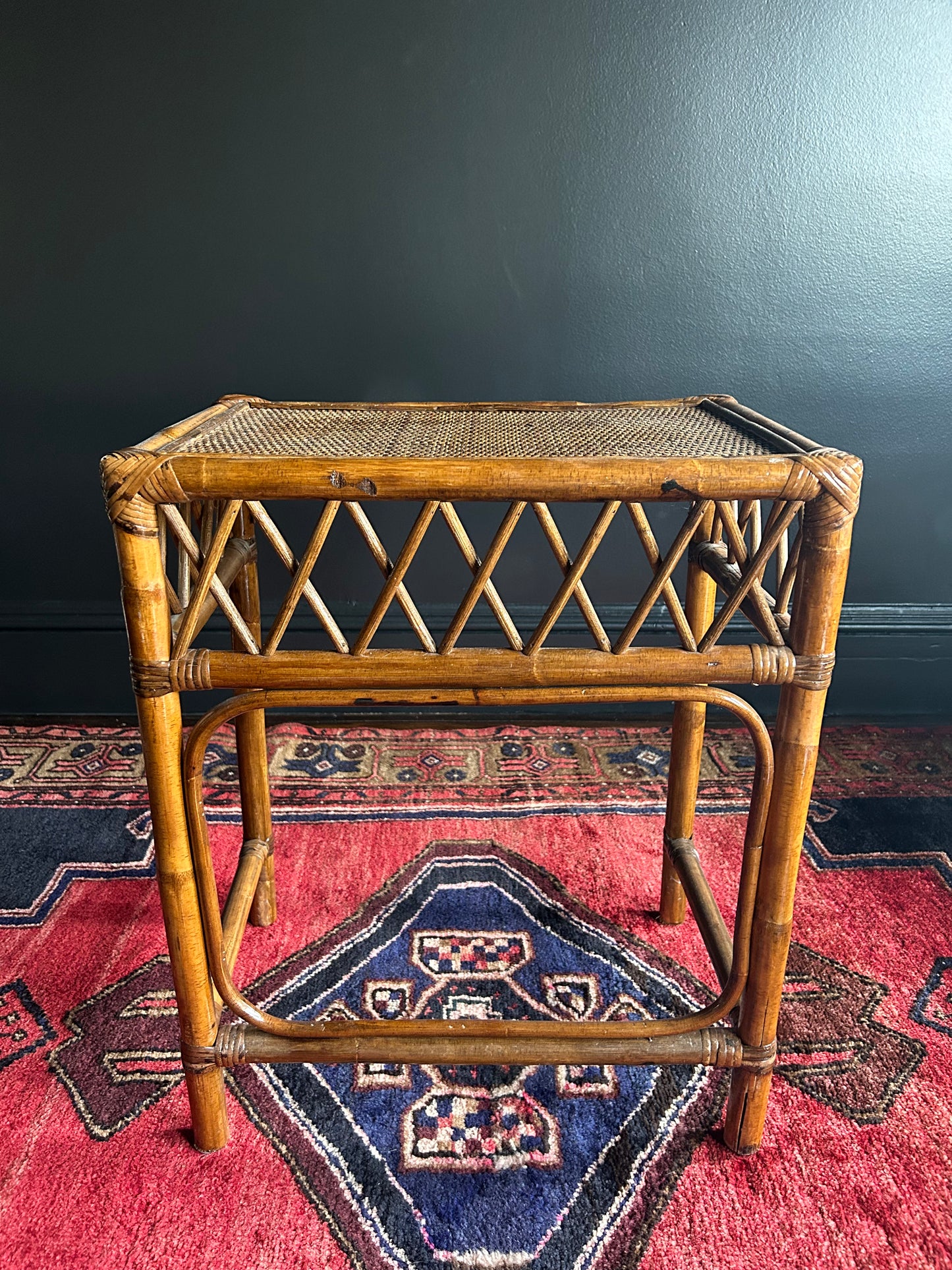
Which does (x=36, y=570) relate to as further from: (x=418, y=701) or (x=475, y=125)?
(x=418, y=701)

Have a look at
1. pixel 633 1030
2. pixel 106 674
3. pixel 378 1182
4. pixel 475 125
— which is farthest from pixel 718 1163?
pixel 475 125

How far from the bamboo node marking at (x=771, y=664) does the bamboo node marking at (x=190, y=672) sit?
575 mm

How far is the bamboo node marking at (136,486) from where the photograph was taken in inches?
34.2

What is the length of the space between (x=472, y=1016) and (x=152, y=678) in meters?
0.73

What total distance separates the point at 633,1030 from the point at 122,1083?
2.26 feet

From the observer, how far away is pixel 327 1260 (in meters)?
0.98

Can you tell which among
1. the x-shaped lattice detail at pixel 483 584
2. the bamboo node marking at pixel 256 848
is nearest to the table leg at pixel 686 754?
the x-shaped lattice detail at pixel 483 584

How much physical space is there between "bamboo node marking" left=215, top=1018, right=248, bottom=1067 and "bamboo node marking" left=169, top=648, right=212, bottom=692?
1.49ft

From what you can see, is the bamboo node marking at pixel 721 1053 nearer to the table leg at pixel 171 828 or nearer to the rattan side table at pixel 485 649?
the rattan side table at pixel 485 649

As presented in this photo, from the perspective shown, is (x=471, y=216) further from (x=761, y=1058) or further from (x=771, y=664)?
(x=761, y=1058)

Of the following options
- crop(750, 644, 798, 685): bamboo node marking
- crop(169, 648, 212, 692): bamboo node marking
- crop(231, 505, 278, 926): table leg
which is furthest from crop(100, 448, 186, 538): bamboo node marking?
crop(750, 644, 798, 685): bamboo node marking

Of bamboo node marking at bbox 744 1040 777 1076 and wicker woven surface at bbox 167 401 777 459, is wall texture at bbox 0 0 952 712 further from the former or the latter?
bamboo node marking at bbox 744 1040 777 1076

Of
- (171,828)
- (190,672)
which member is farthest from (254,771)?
(190,672)

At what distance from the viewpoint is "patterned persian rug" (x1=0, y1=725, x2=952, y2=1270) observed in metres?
1.02
